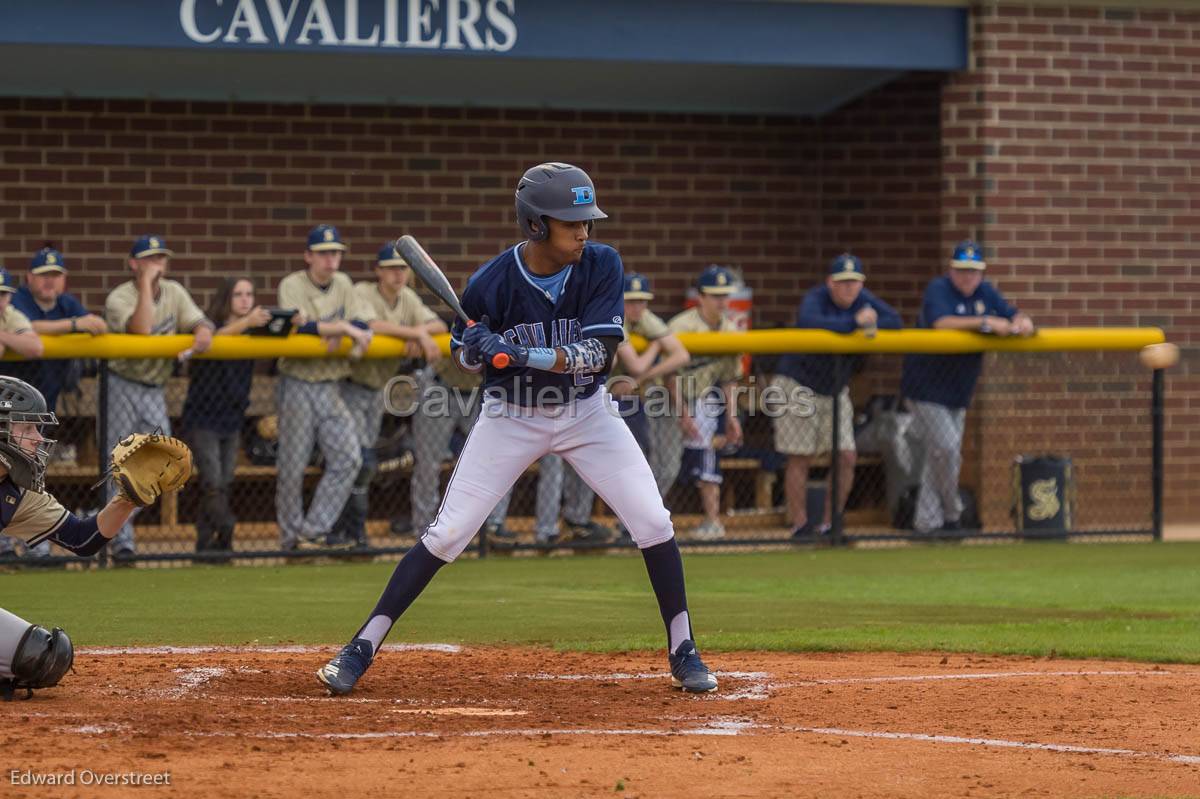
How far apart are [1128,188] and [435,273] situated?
8.73m

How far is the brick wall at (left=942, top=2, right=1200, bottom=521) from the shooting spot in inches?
517

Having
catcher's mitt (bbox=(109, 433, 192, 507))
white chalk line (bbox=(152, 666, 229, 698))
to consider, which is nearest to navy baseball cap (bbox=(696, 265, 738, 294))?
white chalk line (bbox=(152, 666, 229, 698))

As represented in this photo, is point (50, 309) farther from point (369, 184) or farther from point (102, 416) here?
point (369, 184)

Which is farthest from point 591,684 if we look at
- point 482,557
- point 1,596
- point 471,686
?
point 482,557

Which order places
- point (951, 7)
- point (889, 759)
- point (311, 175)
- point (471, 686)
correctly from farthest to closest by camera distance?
point (311, 175), point (951, 7), point (471, 686), point (889, 759)

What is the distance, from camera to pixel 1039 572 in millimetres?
10219

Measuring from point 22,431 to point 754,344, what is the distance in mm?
6282

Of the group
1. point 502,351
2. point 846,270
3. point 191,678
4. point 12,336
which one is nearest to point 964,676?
point 502,351

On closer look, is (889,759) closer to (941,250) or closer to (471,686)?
(471,686)

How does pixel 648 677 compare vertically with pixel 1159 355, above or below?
below

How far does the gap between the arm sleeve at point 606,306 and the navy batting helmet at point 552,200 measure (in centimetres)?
24

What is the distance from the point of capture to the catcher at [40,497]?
545 cm
